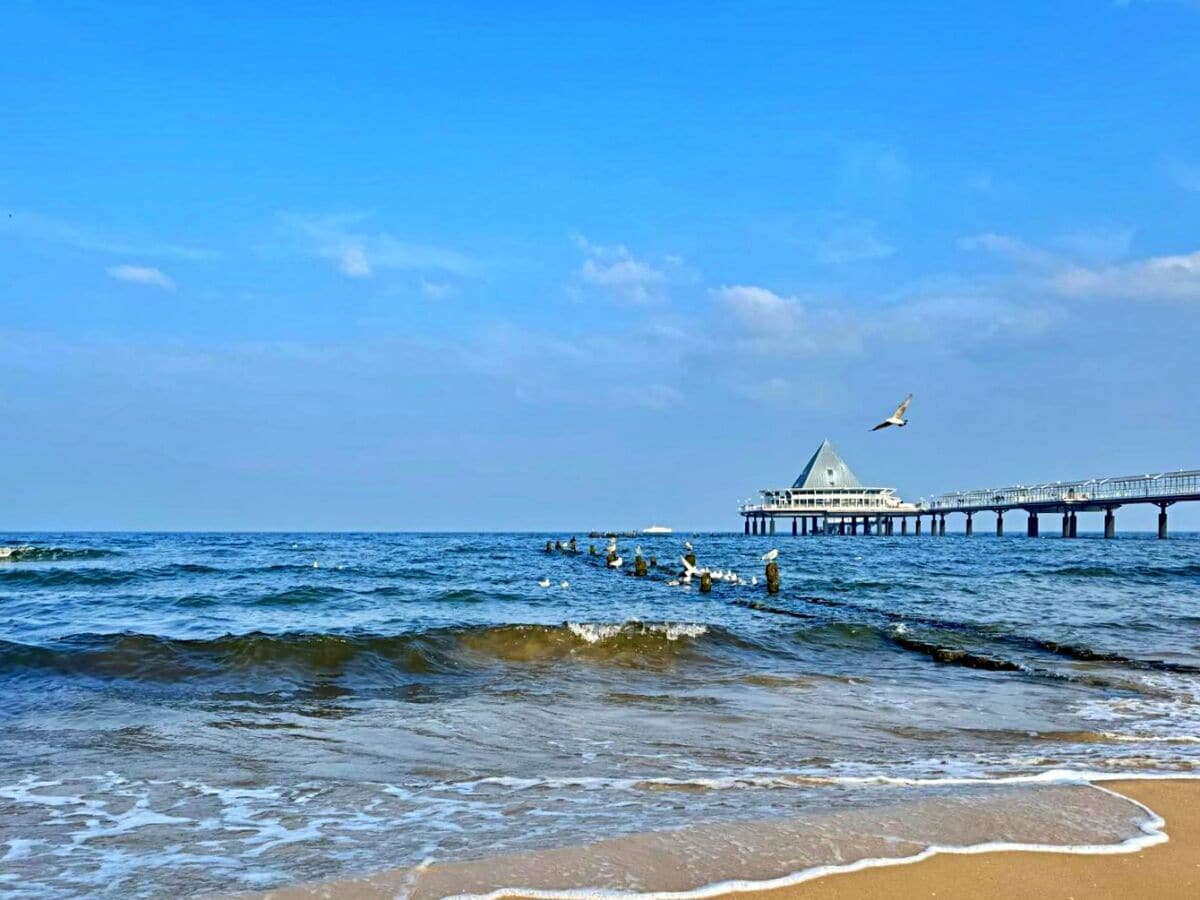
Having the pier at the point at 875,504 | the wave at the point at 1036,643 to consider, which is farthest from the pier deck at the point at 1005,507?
the wave at the point at 1036,643

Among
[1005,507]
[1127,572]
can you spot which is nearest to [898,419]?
[1127,572]

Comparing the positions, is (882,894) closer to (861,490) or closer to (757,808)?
(757,808)

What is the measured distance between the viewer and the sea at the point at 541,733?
5.34 m

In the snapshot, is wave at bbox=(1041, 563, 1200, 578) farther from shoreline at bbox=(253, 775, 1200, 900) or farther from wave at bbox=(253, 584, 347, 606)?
shoreline at bbox=(253, 775, 1200, 900)

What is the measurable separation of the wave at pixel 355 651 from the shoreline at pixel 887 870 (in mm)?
8524

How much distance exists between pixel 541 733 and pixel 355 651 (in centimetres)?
636

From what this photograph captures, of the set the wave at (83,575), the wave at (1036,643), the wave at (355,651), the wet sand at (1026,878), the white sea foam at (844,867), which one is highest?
the wet sand at (1026,878)

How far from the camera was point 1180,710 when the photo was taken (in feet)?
33.2

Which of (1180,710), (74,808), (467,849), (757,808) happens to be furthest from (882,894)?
(1180,710)

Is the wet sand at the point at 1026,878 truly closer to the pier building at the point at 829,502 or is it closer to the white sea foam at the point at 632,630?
the white sea foam at the point at 632,630

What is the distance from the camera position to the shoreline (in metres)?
4.43

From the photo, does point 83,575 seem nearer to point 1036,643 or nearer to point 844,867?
point 1036,643

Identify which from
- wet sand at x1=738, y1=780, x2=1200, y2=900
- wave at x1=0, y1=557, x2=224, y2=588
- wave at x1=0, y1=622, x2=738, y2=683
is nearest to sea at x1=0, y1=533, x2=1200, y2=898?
wave at x1=0, y1=622, x2=738, y2=683

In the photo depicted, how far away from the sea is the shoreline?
3.1 inches
